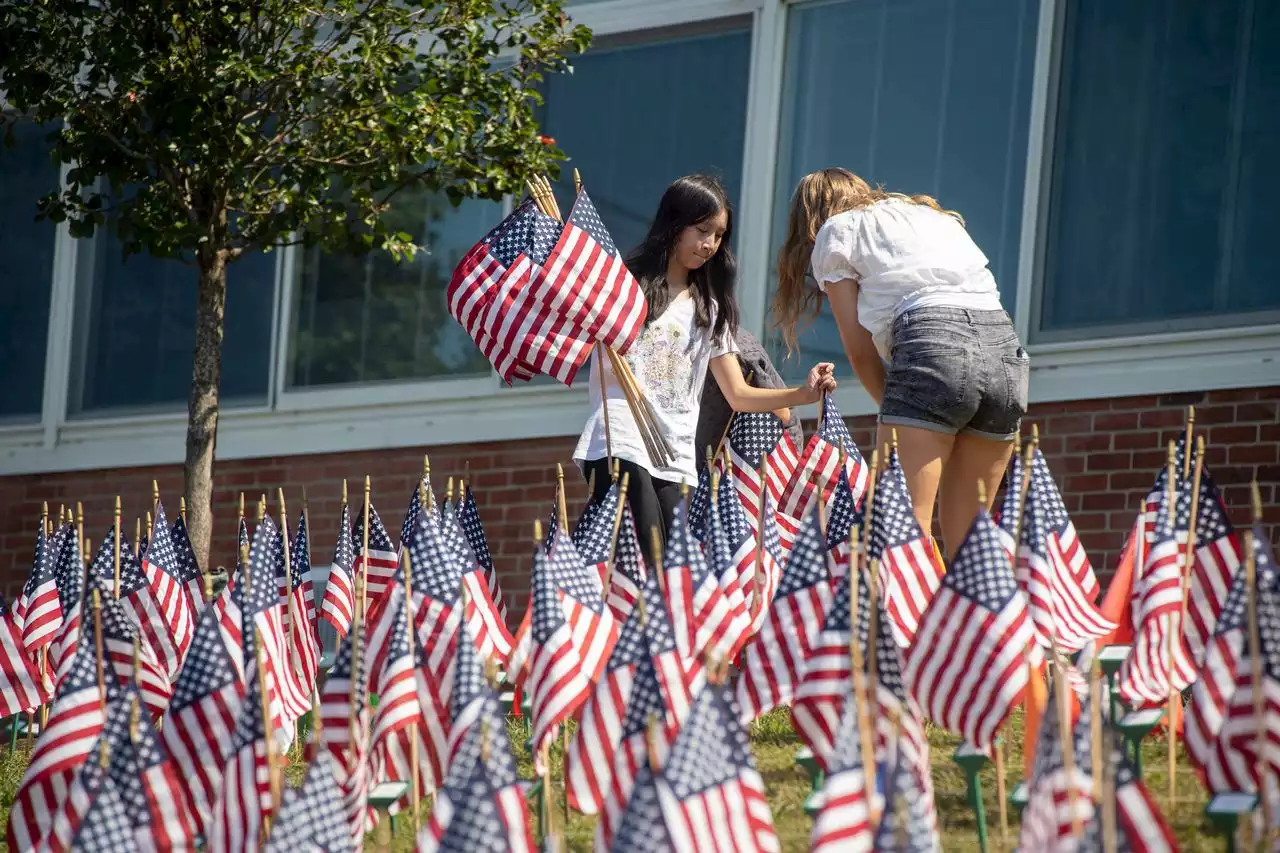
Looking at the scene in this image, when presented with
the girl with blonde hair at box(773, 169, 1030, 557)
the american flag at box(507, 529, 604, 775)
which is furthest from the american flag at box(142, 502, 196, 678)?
the girl with blonde hair at box(773, 169, 1030, 557)

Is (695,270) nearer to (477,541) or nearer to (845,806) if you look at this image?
(477,541)

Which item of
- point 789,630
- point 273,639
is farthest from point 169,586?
point 789,630

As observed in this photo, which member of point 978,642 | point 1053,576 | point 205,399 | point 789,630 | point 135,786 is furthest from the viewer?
point 205,399

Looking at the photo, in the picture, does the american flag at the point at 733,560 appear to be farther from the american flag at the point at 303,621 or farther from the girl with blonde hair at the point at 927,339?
the american flag at the point at 303,621

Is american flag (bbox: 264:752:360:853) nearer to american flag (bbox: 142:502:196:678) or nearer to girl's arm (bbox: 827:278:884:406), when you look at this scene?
girl's arm (bbox: 827:278:884:406)

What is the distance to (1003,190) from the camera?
9414mm

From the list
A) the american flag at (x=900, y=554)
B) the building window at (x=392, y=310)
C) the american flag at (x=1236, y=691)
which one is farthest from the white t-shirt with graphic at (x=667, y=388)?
the building window at (x=392, y=310)

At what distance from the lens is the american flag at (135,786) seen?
502 cm

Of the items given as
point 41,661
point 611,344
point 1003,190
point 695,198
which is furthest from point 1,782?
point 1003,190

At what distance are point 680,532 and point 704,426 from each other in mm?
1680

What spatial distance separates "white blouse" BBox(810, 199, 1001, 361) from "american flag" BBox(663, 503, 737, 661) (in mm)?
940

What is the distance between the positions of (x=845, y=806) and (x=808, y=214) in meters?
2.60

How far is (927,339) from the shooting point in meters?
6.13

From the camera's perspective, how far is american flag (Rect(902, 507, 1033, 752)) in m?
5.29
